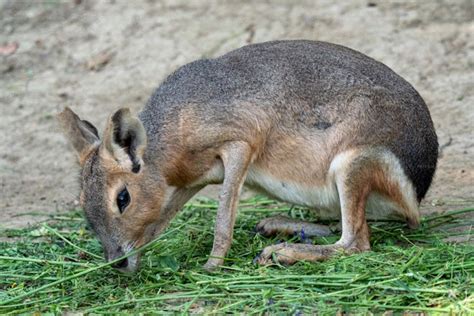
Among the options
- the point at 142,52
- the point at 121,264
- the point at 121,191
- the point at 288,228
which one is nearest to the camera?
the point at 121,264

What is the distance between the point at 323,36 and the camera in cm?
955

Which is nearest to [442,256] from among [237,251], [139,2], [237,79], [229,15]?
[237,251]

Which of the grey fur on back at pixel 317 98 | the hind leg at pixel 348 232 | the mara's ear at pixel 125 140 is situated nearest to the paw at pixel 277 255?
the hind leg at pixel 348 232

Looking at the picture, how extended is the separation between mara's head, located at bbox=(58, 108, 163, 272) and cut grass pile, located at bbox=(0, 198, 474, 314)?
0.58 feet

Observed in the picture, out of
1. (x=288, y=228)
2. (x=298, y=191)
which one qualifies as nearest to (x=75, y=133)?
(x=298, y=191)

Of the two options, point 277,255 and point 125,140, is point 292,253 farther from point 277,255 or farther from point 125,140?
point 125,140

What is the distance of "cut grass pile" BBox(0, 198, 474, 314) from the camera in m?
4.89

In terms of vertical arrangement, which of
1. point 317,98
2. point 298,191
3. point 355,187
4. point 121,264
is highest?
point 317,98

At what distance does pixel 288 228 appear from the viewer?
6359mm

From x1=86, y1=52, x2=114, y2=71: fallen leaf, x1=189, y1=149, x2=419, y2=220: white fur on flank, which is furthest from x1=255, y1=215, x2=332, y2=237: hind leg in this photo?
x1=86, y1=52, x2=114, y2=71: fallen leaf

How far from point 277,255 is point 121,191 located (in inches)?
37.9

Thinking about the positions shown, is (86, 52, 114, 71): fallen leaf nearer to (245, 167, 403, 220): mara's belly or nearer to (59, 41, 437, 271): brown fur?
(59, 41, 437, 271): brown fur

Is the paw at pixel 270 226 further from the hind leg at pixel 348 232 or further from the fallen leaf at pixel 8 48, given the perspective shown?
→ the fallen leaf at pixel 8 48

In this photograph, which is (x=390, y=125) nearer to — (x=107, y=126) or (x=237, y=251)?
(x=237, y=251)
